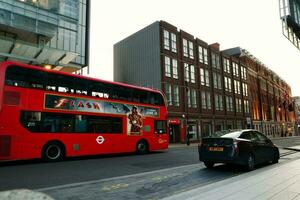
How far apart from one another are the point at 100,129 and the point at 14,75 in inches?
205

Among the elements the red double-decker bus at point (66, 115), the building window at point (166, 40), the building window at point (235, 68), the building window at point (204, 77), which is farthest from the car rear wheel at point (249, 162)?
the building window at point (235, 68)

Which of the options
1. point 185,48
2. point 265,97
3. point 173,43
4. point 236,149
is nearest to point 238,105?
point 185,48

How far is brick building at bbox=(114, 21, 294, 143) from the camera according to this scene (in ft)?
113

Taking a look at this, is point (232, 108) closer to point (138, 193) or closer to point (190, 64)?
point (190, 64)

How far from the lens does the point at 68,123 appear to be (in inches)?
505

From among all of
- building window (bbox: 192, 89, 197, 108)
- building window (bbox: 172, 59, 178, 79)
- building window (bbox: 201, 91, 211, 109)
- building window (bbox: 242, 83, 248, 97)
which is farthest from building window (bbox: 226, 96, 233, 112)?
building window (bbox: 172, 59, 178, 79)

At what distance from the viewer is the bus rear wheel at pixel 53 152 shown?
11922 millimetres

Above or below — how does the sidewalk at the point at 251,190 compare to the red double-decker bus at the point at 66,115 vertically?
below

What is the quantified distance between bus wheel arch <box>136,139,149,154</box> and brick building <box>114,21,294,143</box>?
1312cm

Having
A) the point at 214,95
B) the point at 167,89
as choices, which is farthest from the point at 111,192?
the point at 214,95

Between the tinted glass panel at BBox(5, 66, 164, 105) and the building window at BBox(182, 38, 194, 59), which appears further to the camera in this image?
the building window at BBox(182, 38, 194, 59)

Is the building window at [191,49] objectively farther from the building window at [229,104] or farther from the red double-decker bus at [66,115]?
the red double-decker bus at [66,115]

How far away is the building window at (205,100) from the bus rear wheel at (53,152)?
101 feet

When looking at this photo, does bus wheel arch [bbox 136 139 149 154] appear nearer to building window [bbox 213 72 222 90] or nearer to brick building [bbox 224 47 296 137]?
building window [bbox 213 72 222 90]
